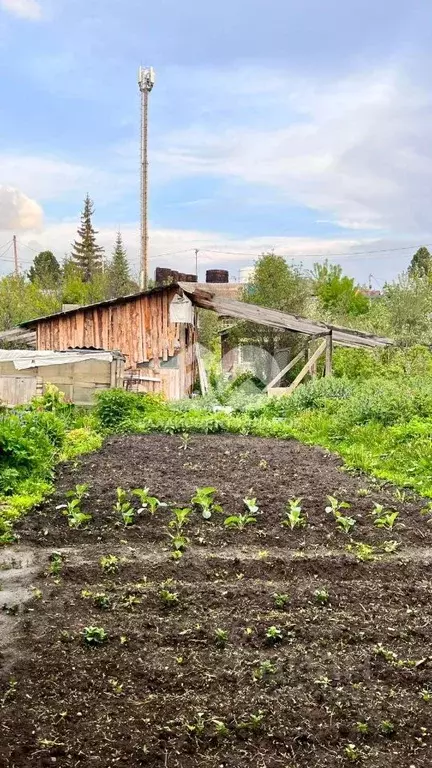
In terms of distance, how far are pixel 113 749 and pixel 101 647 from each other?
3.23 feet

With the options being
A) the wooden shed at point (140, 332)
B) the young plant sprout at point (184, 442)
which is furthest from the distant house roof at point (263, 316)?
the young plant sprout at point (184, 442)

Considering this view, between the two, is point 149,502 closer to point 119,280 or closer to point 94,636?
point 94,636

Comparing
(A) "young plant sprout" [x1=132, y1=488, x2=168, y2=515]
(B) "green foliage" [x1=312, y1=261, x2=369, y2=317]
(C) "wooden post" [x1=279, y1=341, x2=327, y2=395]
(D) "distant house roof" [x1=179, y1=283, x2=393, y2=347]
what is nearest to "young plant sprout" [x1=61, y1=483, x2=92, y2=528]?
(A) "young plant sprout" [x1=132, y1=488, x2=168, y2=515]

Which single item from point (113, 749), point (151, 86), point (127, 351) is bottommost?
point (113, 749)

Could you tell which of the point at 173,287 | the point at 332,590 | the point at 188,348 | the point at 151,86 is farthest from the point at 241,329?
the point at 332,590

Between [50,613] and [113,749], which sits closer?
[113,749]

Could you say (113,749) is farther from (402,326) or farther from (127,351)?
(402,326)

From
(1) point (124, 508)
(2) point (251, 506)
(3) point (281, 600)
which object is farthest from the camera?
(2) point (251, 506)

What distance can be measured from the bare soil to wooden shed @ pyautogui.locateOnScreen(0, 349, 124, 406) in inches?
306

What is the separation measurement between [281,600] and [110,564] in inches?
60.7

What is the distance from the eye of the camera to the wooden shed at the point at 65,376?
14.6m

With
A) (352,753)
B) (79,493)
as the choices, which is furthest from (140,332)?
(352,753)

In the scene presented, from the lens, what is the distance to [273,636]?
13.4 feet

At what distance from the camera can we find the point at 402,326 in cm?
2453
